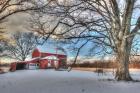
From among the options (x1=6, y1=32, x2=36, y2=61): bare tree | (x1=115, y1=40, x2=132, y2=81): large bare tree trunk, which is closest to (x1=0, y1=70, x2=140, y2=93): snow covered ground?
(x1=115, y1=40, x2=132, y2=81): large bare tree trunk

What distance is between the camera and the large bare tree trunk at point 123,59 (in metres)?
25.2

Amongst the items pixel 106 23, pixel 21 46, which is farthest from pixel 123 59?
pixel 21 46

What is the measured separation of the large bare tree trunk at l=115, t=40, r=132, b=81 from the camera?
2516cm

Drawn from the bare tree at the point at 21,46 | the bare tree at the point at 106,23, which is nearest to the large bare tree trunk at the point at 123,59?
the bare tree at the point at 106,23

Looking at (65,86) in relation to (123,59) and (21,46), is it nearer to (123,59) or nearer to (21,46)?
(123,59)

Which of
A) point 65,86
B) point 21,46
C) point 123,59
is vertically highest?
point 21,46

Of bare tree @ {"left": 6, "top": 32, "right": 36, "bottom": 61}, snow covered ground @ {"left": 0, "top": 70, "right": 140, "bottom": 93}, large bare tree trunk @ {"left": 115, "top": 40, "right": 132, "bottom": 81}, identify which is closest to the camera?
snow covered ground @ {"left": 0, "top": 70, "right": 140, "bottom": 93}

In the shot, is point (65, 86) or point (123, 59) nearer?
point (65, 86)

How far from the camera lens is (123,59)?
83.1 ft

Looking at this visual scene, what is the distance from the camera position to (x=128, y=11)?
24.7 metres

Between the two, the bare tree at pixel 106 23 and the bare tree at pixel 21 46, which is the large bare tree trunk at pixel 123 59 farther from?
the bare tree at pixel 21 46

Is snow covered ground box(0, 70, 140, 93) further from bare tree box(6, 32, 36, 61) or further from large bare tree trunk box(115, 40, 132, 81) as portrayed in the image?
bare tree box(6, 32, 36, 61)

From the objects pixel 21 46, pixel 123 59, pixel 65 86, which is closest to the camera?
pixel 65 86

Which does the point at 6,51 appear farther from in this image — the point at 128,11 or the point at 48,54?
the point at 128,11
